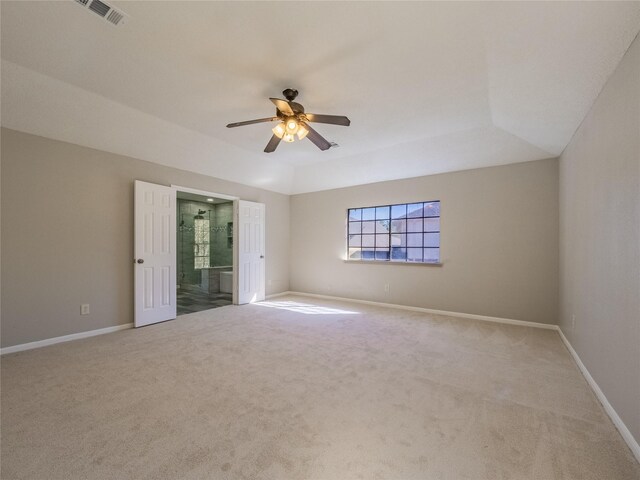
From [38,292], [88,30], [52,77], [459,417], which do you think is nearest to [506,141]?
[459,417]

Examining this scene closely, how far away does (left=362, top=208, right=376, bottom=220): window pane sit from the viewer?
18.7ft

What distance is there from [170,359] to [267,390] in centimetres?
125

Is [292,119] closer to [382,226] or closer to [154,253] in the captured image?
Result: [154,253]

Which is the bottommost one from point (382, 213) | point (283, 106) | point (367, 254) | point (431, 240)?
point (367, 254)

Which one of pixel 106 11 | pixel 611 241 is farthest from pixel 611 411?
pixel 106 11

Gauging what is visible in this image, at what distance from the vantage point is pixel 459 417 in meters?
1.93

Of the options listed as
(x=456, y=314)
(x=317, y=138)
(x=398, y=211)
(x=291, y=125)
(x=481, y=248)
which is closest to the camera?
(x=291, y=125)

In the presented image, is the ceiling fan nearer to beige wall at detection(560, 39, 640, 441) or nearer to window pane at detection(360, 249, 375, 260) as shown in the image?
beige wall at detection(560, 39, 640, 441)

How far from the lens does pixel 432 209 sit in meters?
A: 4.99

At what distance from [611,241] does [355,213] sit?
415cm

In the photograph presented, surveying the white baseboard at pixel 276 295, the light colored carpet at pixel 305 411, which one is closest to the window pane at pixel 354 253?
the white baseboard at pixel 276 295

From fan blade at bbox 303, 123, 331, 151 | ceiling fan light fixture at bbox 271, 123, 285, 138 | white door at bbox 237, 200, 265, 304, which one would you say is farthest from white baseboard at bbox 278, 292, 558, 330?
ceiling fan light fixture at bbox 271, 123, 285, 138

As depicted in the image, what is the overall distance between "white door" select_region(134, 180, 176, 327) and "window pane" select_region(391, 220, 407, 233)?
386 centimetres

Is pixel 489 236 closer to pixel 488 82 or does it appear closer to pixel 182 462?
pixel 488 82
